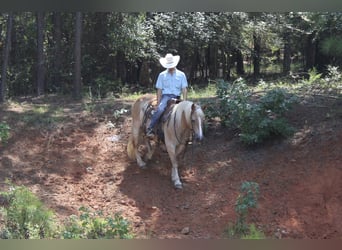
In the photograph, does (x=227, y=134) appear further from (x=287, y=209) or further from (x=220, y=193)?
(x=287, y=209)

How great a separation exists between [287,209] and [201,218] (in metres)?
0.94

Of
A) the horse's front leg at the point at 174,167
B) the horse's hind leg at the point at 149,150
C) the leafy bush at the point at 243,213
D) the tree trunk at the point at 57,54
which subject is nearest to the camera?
the leafy bush at the point at 243,213

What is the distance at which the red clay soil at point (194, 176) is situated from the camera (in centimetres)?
500

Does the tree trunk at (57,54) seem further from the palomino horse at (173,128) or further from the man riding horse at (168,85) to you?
the man riding horse at (168,85)

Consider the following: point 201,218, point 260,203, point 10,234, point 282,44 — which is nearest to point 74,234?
point 10,234

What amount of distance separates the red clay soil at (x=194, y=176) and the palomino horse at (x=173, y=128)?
0.65 feet

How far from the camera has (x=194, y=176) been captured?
630 cm

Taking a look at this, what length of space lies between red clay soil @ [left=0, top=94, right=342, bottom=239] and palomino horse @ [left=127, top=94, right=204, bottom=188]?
20 centimetres

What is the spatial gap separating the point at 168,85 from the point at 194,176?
1.29 m

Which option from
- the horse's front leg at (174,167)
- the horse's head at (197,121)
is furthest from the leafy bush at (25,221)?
the horse's front leg at (174,167)

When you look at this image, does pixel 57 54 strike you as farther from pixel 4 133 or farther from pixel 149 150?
pixel 149 150

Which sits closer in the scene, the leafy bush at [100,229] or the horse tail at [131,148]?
the leafy bush at [100,229]

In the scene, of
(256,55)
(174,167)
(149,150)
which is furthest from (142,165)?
(256,55)

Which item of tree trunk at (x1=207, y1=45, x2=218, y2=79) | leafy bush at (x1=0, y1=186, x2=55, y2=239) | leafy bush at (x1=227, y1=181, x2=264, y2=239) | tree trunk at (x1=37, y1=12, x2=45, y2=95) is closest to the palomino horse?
leafy bush at (x1=227, y1=181, x2=264, y2=239)
